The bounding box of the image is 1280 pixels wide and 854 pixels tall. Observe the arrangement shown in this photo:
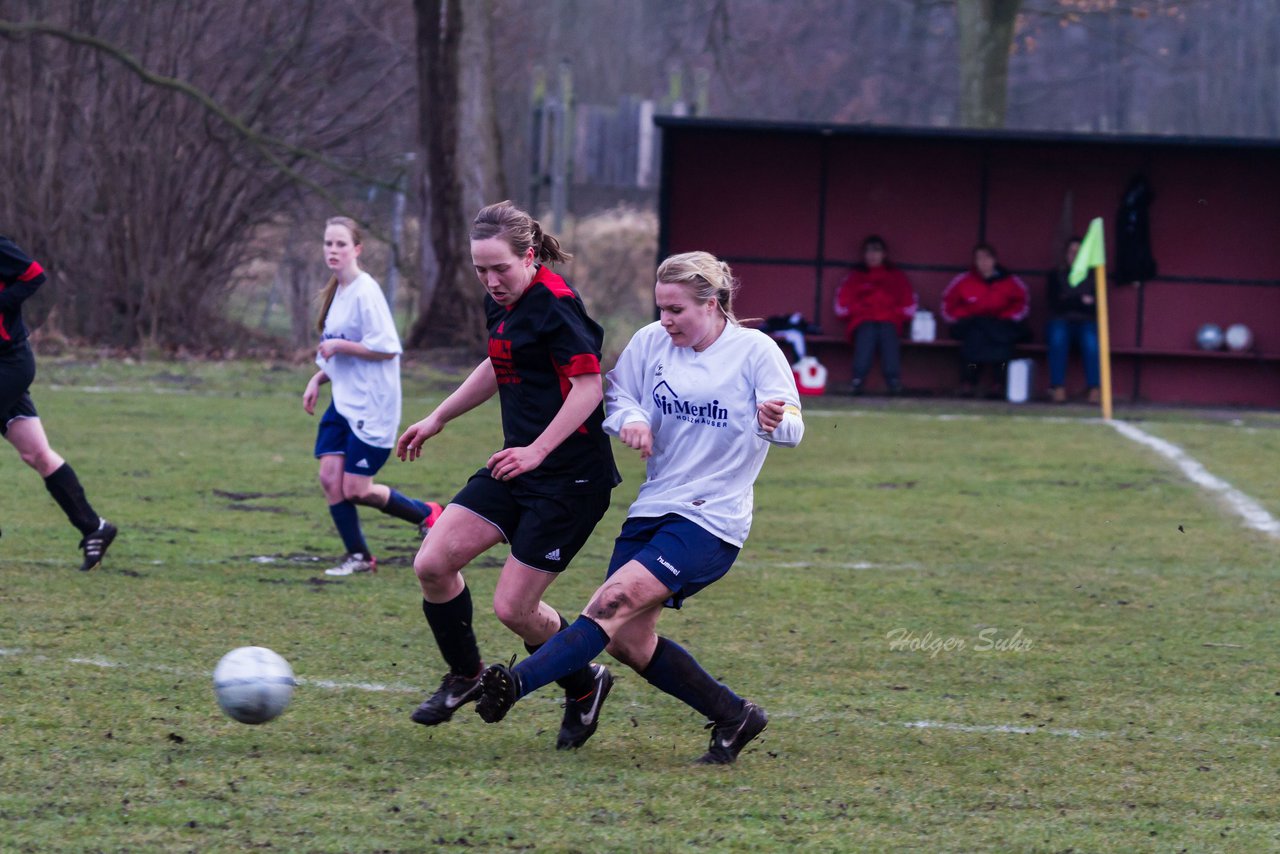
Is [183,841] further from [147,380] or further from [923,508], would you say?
[147,380]

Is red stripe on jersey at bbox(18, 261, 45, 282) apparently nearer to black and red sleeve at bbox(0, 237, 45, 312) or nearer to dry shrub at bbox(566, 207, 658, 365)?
black and red sleeve at bbox(0, 237, 45, 312)

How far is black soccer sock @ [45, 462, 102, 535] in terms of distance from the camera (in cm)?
729

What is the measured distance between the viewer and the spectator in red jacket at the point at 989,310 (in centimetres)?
1727

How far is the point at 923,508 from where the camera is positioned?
10234mm

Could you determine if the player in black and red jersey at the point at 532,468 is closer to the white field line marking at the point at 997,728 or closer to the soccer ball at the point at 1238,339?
the white field line marking at the point at 997,728

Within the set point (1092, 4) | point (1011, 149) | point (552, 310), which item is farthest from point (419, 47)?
point (552, 310)

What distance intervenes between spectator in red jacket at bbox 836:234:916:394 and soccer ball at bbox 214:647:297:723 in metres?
13.3

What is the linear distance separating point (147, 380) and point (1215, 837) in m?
14.3

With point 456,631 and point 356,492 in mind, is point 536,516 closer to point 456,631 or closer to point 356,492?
point 456,631

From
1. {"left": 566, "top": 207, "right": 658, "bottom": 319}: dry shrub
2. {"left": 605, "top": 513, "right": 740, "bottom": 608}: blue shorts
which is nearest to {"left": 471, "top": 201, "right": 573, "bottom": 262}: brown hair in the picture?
{"left": 605, "top": 513, "right": 740, "bottom": 608}: blue shorts

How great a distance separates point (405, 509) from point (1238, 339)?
505 inches

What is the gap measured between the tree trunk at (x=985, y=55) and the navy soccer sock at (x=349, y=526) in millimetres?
19087

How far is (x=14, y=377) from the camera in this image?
7.00 m

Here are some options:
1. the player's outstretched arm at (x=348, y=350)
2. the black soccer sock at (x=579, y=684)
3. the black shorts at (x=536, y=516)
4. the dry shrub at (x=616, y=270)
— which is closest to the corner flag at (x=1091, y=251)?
the dry shrub at (x=616, y=270)
